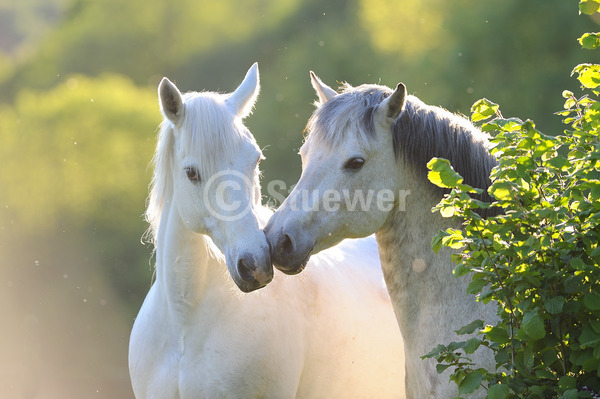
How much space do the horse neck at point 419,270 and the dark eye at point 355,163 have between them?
9.0 inches

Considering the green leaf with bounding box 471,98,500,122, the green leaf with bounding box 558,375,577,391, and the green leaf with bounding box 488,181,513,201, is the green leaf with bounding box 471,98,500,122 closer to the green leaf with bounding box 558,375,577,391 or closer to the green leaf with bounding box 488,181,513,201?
the green leaf with bounding box 488,181,513,201

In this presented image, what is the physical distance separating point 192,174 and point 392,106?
95 cm

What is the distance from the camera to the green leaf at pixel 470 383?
1.82 meters

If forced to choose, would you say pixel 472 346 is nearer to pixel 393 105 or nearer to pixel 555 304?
pixel 555 304

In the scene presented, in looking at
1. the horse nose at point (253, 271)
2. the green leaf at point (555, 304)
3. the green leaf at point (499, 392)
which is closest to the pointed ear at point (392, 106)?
the horse nose at point (253, 271)

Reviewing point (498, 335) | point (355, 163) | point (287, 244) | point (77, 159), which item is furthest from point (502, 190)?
point (77, 159)

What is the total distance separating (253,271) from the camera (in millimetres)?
2693

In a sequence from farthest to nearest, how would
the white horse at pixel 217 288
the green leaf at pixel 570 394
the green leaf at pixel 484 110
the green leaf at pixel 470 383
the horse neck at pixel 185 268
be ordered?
the horse neck at pixel 185 268, the white horse at pixel 217 288, the green leaf at pixel 484 110, the green leaf at pixel 470 383, the green leaf at pixel 570 394

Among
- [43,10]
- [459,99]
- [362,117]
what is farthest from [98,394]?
[43,10]

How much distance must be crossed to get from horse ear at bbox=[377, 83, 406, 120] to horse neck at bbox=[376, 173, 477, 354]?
290mm

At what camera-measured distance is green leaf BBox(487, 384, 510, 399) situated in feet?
5.64

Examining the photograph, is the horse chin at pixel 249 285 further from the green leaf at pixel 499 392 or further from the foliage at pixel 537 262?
the green leaf at pixel 499 392

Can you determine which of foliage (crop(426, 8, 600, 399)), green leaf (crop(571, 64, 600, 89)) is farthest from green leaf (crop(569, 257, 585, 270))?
green leaf (crop(571, 64, 600, 89))

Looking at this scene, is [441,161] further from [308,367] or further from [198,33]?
[198,33]
